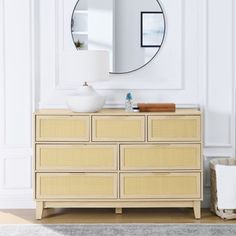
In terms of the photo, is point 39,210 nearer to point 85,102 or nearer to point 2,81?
point 85,102

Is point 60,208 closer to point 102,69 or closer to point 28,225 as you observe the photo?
point 28,225

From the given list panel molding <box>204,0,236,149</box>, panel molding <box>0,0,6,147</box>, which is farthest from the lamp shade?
panel molding <box>204,0,236,149</box>

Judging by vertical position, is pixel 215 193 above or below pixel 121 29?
below

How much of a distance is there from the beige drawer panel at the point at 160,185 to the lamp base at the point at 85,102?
555 mm

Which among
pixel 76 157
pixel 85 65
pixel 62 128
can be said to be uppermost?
pixel 85 65

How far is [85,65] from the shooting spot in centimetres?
462

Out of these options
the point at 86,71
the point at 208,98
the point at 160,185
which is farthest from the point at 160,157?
the point at 86,71

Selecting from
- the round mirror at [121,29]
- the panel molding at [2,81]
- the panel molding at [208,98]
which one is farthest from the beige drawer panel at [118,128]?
the panel molding at [2,81]

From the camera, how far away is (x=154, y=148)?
4.65 m

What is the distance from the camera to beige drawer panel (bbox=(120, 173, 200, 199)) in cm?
466

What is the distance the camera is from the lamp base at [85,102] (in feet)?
15.2

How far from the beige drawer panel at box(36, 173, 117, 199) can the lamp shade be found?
725 mm

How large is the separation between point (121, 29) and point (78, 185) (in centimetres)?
132

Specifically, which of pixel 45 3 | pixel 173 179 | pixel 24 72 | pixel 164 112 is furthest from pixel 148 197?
pixel 45 3
